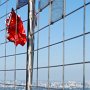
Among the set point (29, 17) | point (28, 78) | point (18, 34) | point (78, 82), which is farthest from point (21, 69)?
point (78, 82)

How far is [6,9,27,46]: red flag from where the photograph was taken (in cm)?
488

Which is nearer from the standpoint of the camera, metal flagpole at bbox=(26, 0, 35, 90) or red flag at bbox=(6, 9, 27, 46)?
metal flagpole at bbox=(26, 0, 35, 90)

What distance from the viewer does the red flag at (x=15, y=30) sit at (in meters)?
4.88

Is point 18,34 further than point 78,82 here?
Yes

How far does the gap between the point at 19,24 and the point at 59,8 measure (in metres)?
1.65

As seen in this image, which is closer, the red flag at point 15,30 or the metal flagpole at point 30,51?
the metal flagpole at point 30,51

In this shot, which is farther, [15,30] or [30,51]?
[15,30]

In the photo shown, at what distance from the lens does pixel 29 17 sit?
4.12 m

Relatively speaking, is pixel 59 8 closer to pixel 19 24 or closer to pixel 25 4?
pixel 25 4

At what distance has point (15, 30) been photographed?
16.4ft

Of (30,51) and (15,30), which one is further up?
(15,30)

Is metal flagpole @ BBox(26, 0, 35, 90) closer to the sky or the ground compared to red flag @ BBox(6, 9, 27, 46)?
closer to the ground

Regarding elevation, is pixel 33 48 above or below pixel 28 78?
above

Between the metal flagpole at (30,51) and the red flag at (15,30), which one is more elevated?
the red flag at (15,30)
